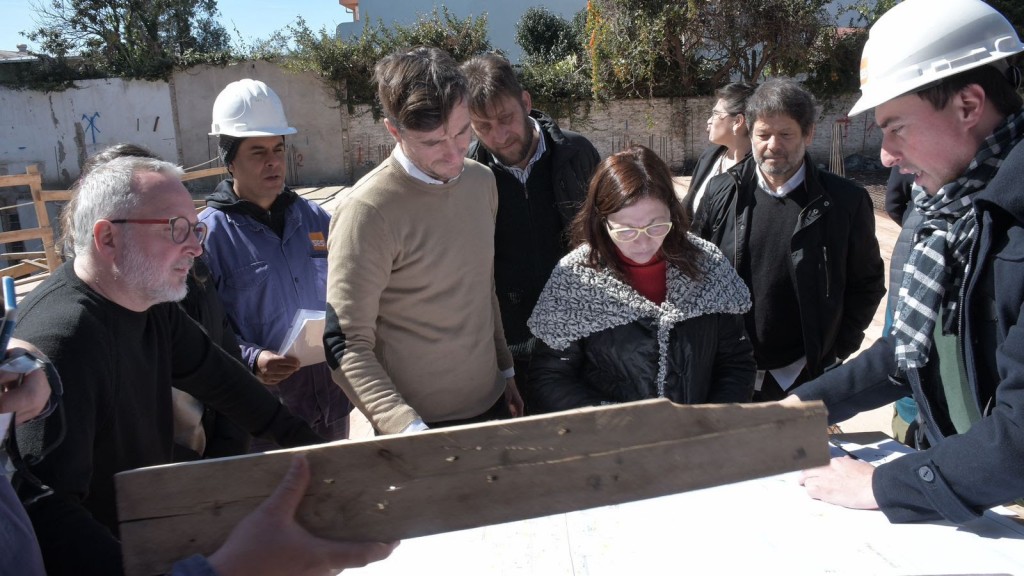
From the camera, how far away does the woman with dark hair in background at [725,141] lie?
3.76m

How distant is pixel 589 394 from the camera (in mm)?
2232

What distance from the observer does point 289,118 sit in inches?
744

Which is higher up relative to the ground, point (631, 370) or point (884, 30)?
point (884, 30)

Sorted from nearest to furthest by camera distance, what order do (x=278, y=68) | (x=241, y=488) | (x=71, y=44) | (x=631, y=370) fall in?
(x=241, y=488) < (x=631, y=370) < (x=278, y=68) < (x=71, y=44)

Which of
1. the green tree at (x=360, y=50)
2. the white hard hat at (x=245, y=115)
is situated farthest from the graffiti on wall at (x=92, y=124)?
the white hard hat at (x=245, y=115)

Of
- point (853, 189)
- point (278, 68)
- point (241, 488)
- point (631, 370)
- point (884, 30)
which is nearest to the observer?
point (241, 488)

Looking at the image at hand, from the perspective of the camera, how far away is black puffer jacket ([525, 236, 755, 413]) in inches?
85.7

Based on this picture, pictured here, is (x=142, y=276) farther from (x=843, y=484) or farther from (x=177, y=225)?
(x=843, y=484)

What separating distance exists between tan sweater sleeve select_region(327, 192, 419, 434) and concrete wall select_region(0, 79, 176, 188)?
66.6 ft

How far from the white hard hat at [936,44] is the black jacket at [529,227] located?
4.62ft

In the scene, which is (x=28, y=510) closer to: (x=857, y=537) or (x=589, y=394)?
(x=589, y=394)

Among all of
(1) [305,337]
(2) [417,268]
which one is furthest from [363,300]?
(1) [305,337]

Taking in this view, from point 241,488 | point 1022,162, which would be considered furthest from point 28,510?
point 1022,162

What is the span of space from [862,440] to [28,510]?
1995 millimetres
